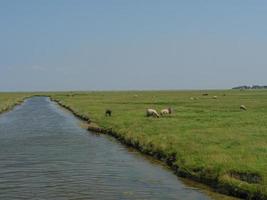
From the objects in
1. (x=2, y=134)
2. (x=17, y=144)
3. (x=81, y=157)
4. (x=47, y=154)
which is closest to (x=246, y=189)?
(x=81, y=157)

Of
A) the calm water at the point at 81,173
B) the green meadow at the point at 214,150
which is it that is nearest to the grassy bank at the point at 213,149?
the green meadow at the point at 214,150

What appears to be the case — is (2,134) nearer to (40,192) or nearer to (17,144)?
(17,144)

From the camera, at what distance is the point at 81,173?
24312 millimetres

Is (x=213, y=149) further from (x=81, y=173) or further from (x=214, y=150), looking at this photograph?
(x=81, y=173)

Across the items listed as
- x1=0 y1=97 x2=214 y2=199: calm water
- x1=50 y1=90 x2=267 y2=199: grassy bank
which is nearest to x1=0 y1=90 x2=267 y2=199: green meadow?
x1=50 y1=90 x2=267 y2=199: grassy bank

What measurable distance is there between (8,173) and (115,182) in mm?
5691

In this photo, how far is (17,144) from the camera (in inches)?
1417

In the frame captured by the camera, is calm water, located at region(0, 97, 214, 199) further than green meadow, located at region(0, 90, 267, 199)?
No

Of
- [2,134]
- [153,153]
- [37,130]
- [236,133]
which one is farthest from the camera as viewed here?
[37,130]

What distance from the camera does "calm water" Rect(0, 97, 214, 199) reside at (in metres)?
20.0

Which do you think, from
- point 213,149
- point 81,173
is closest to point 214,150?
point 213,149

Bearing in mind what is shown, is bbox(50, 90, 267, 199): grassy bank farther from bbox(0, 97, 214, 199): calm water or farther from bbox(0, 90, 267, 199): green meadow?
bbox(0, 97, 214, 199): calm water

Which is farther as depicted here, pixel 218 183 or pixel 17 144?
pixel 17 144

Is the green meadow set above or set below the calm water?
above
